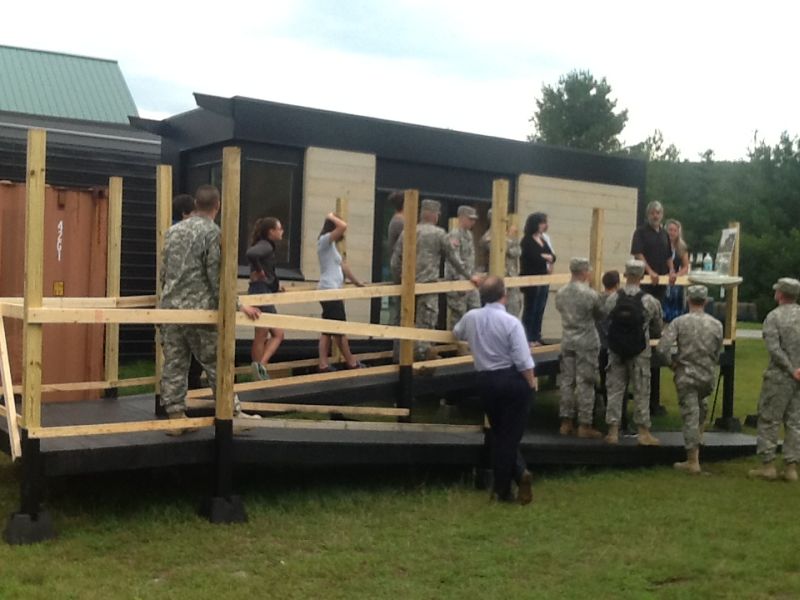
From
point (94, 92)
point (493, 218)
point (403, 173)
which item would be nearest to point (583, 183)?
point (403, 173)

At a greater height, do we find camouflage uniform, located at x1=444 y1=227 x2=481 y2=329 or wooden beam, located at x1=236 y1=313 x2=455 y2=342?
camouflage uniform, located at x1=444 y1=227 x2=481 y2=329

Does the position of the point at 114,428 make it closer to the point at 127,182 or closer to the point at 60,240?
the point at 60,240

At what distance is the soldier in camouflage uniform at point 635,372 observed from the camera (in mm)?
8531

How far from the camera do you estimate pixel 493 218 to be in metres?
7.86

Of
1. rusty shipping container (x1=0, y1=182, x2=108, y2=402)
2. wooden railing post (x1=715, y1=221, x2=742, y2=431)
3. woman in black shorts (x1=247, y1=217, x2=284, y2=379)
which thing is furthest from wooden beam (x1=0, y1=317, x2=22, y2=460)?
wooden railing post (x1=715, y1=221, x2=742, y2=431)

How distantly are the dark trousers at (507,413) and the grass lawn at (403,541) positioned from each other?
25cm

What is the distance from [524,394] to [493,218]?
156cm

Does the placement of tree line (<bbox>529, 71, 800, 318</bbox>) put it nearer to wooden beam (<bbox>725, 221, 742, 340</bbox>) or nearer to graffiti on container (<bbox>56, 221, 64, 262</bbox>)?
wooden beam (<bbox>725, 221, 742, 340</bbox>)

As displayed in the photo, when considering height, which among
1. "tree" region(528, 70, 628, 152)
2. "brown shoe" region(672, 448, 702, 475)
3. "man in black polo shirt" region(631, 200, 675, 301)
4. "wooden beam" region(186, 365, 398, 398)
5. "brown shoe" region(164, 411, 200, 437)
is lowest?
"brown shoe" region(672, 448, 702, 475)

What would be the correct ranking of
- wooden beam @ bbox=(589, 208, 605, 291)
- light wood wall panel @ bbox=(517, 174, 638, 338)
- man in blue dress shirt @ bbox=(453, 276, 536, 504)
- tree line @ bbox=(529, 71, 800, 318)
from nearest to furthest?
1. man in blue dress shirt @ bbox=(453, 276, 536, 504)
2. wooden beam @ bbox=(589, 208, 605, 291)
3. light wood wall panel @ bbox=(517, 174, 638, 338)
4. tree line @ bbox=(529, 71, 800, 318)

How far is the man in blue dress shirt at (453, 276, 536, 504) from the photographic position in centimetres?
693

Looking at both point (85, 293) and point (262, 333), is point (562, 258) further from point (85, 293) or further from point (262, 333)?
point (85, 293)

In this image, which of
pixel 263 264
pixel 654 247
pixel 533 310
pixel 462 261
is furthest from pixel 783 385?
pixel 263 264

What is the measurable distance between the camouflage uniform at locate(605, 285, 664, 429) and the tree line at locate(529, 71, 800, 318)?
31.1m
